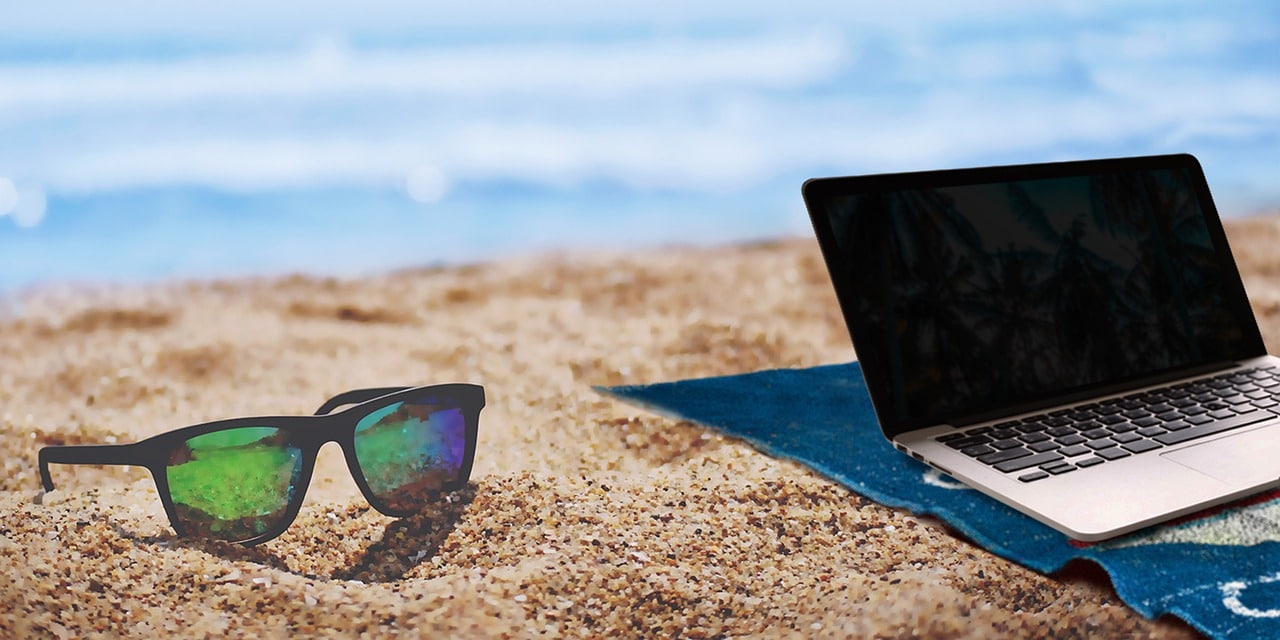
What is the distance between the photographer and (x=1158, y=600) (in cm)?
82

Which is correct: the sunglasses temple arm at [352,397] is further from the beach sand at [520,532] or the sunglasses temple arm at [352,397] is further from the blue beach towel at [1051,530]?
the blue beach towel at [1051,530]

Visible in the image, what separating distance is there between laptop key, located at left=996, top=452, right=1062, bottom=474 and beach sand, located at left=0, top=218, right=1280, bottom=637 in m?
0.08

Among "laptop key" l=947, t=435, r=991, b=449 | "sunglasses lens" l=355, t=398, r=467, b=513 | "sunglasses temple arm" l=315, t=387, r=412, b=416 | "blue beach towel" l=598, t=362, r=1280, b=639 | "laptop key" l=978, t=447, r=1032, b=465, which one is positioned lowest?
"blue beach towel" l=598, t=362, r=1280, b=639

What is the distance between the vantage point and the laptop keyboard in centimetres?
99

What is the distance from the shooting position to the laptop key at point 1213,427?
104 centimetres

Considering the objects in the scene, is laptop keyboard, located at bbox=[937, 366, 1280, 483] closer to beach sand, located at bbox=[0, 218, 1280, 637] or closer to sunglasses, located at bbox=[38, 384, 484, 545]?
beach sand, located at bbox=[0, 218, 1280, 637]

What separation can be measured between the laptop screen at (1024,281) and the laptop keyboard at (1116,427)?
1.3 inches

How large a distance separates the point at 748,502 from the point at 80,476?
2.51 ft

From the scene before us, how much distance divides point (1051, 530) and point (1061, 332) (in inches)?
11.6

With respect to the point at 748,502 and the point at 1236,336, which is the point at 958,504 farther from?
the point at 1236,336

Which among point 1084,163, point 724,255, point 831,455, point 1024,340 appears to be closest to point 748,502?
point 831,455

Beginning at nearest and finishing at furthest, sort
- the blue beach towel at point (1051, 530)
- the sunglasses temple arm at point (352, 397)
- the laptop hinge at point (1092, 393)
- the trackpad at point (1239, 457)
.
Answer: the blue beach towel at point (1051, 530), the trackpad at point (1239, 457), the laptop hinge at point (1092, 393), the sunglasses temple arm at point (352, 397)

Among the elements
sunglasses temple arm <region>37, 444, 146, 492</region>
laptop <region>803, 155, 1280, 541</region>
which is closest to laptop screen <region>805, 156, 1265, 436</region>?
laptop <region>803, 155, 1280, 541</region>

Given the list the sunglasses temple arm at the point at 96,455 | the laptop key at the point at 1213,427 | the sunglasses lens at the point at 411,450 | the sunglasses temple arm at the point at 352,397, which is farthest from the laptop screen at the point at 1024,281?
the sunglasses temple arm at the point at 96,455
